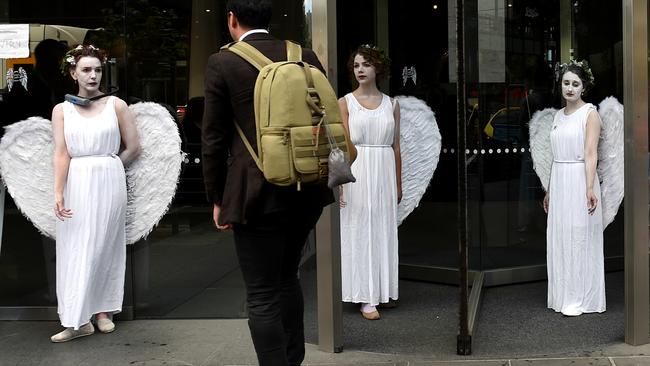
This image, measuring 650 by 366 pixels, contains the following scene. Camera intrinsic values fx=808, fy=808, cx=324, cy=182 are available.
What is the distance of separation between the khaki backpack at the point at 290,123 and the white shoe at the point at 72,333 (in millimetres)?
2578

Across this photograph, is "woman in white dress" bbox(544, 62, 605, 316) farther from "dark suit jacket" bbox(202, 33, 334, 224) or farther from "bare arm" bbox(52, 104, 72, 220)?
"bare arm" bbox(52, 104, 72, 220)

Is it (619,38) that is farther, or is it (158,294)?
(619,38)

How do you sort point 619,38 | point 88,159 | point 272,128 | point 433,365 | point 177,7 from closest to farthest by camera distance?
point 272,128
point 433,365
point 88,159
point 177,7
point 619,38

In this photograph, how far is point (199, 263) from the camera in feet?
18.3

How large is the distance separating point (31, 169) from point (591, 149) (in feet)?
12.2

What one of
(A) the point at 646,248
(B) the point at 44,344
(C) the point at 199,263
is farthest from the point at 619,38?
(B) the point at 44,344

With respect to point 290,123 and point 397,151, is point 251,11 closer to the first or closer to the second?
point 290,123

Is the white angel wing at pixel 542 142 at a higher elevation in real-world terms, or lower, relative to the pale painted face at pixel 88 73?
lower

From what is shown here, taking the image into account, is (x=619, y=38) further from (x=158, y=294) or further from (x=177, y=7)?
(x=158, y=294)

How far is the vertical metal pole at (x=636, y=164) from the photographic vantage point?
4438mm

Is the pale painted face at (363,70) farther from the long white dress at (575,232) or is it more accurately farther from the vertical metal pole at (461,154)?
the long white dress at (575,232)

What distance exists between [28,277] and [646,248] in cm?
407

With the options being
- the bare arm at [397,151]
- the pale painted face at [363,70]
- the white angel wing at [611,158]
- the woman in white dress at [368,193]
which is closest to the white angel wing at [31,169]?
the woman in white dress at [368,193]

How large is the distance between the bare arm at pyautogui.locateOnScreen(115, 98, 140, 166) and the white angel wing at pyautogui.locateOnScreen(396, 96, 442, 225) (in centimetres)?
200
